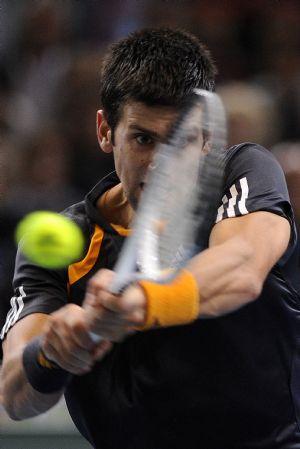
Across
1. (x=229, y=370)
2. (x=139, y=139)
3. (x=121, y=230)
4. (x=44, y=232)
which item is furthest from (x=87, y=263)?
(x=44, y=232)

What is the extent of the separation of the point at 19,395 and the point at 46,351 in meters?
0.28

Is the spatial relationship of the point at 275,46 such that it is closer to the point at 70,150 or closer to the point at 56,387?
the point at 70,150

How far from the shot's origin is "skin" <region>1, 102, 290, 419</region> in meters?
1.33

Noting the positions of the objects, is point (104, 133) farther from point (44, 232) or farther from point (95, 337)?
point (44, 232)

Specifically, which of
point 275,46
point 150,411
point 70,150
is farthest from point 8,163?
point 150,411

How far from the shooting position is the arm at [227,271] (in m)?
1.31

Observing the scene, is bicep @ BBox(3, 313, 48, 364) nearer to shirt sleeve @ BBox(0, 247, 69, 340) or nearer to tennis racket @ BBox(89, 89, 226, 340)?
shirt sleeve @ BBox(0, 247, 69, 340)

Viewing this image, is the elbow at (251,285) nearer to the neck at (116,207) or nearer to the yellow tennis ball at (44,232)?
the neck at (116,207)

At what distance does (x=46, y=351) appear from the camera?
4.94ft

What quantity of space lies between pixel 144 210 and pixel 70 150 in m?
2.10

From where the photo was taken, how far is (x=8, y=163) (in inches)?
137

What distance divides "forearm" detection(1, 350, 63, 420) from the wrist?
0.17ft

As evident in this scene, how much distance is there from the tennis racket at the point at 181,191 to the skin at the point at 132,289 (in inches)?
1.2

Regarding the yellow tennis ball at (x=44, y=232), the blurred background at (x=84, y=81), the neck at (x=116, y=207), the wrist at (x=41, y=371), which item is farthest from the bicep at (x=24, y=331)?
the blurred background at (x=84, y=81)
